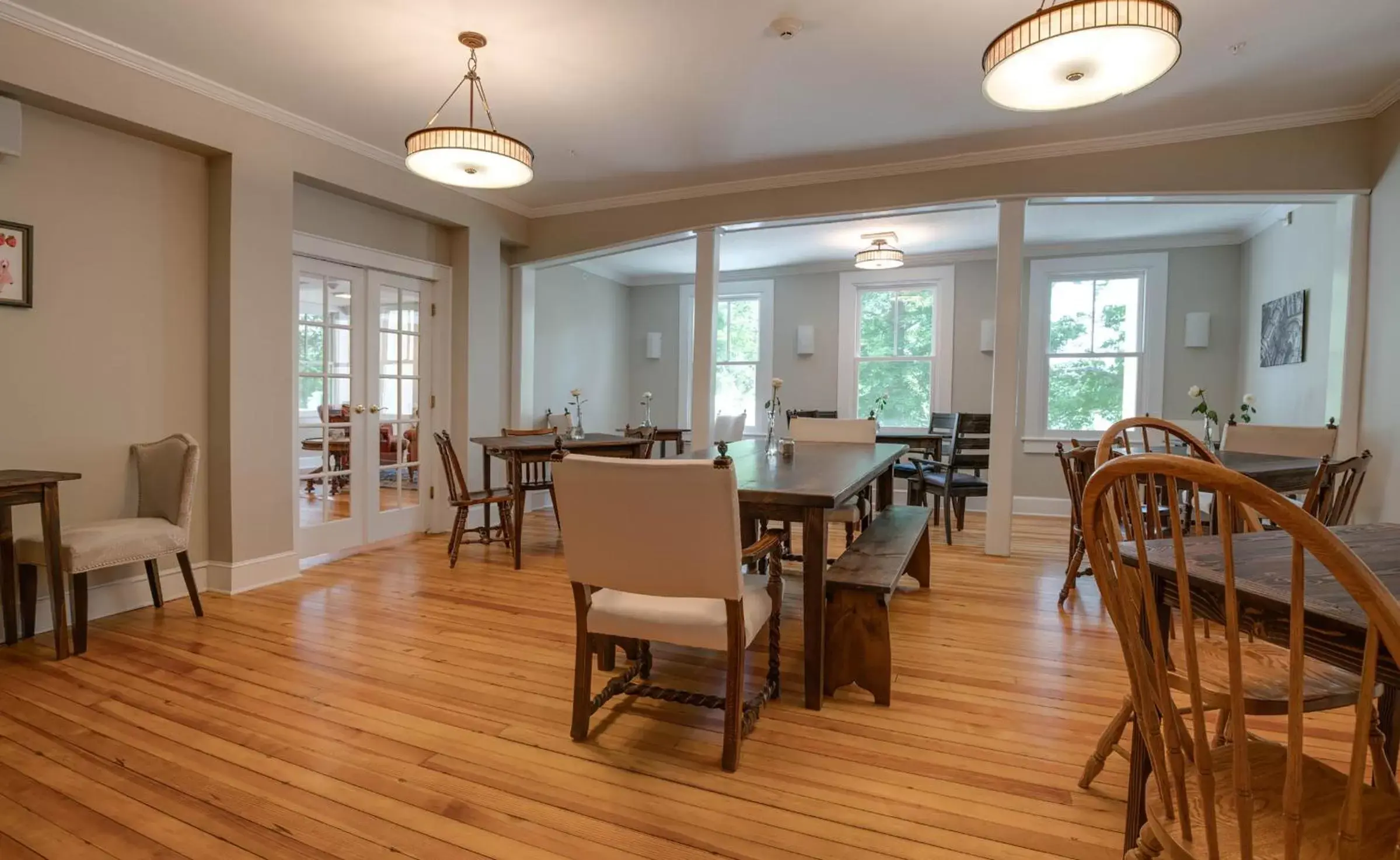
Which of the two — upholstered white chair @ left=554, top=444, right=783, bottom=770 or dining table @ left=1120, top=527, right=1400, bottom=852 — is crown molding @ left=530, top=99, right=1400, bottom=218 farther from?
upholstered white chair @ left=554, top=444, right=783, bottom=770

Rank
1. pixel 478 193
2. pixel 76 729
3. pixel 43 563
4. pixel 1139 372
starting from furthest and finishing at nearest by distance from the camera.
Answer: pixel 1139 372 < pixel 478 193 < pixel 43 563 < pixel 76 729

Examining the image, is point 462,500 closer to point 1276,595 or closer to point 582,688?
point 582,688

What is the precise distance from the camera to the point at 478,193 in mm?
5418

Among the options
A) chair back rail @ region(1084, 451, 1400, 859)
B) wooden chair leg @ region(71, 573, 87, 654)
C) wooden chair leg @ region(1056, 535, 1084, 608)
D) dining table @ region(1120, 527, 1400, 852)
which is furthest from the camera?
wooden chair leg @ region(1056, 535, 1084, 608)

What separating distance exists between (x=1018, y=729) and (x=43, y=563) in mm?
4044

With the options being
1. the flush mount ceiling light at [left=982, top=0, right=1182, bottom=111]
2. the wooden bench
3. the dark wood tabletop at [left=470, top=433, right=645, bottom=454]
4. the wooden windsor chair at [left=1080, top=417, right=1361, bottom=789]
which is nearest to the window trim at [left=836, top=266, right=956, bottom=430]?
the dark wood tabletop at [left=470, top=433, right=645, bottom=454]

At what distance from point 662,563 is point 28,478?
9.24 ft

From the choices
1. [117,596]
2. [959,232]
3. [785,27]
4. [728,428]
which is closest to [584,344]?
[728,428]

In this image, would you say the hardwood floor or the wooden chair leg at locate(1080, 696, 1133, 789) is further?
the wooden chair leg at locate(1080, 696, 1133, 789)

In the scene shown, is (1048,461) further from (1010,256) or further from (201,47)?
(201,47)

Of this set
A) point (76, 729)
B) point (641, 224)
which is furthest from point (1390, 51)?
point (76, 729)

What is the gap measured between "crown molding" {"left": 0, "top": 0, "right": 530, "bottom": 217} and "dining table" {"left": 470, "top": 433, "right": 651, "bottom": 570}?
6.95 ft

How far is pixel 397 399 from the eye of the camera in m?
5.14

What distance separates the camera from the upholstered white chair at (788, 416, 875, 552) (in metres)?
4.01
